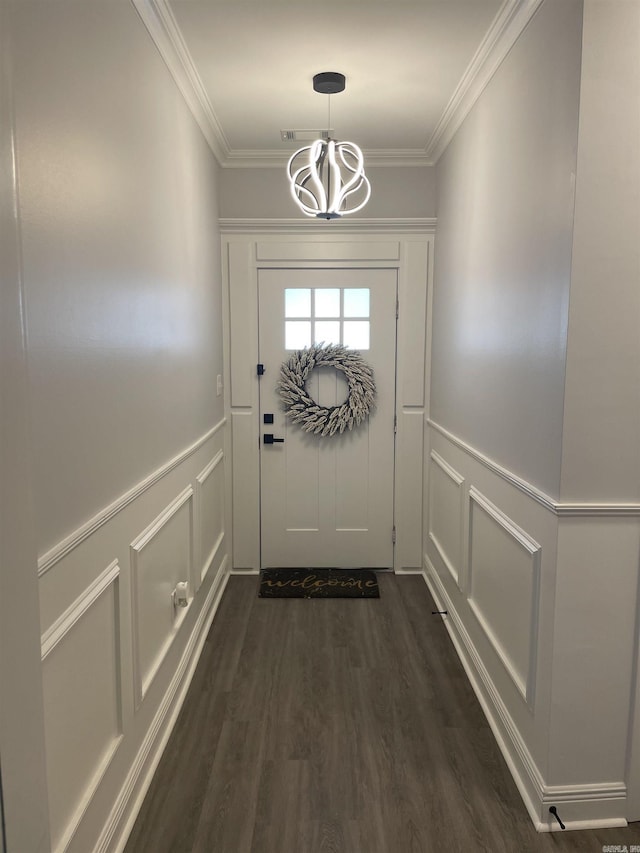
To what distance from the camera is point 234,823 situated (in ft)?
6.33

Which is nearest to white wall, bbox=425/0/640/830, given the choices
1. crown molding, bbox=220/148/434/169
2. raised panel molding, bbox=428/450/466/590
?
raised panel molding, bbox=428/450/466/590

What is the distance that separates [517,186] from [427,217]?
67.6 inches

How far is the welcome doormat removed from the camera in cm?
375

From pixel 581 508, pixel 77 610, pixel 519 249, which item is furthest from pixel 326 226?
pixel 77 610

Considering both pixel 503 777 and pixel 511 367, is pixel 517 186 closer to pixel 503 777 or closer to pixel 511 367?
pixel 511 367

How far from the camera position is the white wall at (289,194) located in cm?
383

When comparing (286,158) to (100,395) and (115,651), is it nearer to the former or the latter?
(100,395)

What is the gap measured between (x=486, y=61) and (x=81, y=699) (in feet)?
8.95

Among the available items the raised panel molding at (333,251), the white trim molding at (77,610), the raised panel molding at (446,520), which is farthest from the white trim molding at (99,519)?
the raised panel molding at (333,251)

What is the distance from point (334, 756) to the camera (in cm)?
226

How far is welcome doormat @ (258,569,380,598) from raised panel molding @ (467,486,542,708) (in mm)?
1047

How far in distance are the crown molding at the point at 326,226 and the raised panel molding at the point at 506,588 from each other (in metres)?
1.86

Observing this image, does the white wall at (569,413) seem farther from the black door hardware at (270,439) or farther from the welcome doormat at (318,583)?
the black door hardware at (270,439)

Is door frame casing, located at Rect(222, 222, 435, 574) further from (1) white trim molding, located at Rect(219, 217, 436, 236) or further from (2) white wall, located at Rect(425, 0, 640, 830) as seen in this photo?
(2) white wall, located at Rect(425, 0, 640, 830)
